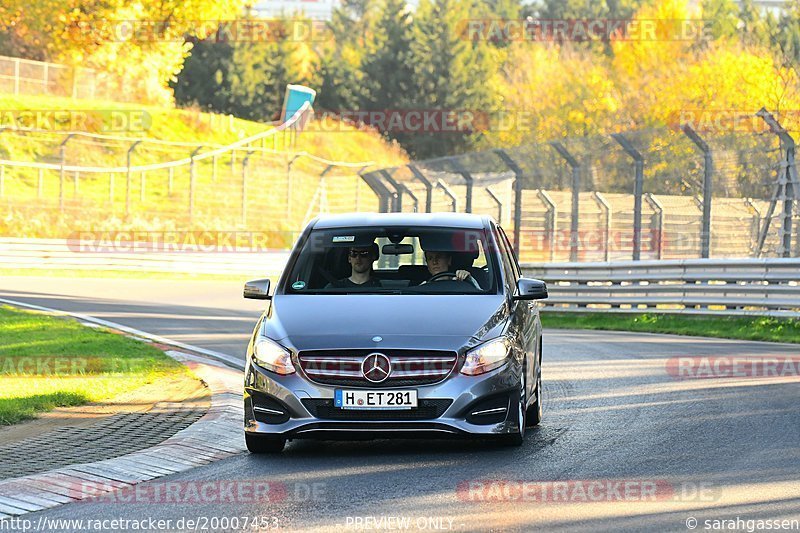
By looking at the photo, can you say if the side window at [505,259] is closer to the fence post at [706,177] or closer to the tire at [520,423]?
the tire at [520,423]

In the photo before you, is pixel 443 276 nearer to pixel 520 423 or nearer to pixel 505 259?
pixel 505 259

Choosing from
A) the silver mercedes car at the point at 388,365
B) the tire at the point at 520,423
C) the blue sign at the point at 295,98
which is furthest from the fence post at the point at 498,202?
the blue sign at the point at 295,98

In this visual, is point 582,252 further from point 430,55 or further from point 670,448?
point 430,55

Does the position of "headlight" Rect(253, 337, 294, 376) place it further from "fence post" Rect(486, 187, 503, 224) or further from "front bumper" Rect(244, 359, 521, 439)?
"fence post" Rect(486, 187, 503, 224)

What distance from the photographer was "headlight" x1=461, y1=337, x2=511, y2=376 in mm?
8836

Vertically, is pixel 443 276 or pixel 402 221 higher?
pixel 402 221

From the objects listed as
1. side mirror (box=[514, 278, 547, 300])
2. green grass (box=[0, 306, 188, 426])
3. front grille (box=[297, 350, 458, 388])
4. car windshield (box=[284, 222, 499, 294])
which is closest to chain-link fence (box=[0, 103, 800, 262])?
green grass (box=[0, 306, 188, 426])

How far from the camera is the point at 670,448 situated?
358 inches

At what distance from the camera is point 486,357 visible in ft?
29.2

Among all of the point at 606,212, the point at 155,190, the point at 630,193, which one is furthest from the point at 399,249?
the point at 155,190

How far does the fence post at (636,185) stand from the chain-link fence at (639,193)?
2 centimetres

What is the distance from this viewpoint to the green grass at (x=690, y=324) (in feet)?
62.8

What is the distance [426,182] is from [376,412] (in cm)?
1888

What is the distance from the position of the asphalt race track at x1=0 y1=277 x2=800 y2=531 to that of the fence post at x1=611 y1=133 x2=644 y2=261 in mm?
9060
